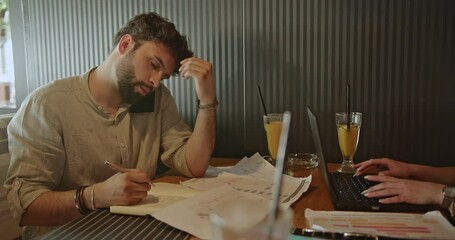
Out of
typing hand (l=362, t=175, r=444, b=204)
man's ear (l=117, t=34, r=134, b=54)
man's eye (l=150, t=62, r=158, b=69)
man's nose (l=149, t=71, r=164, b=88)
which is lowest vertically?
typing hand (l=362, t=175, r=444, b=204)

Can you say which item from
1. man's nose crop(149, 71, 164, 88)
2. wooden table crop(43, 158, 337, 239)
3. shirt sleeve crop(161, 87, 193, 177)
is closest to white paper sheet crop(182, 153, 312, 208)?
wooden table crop(43, 158, 337, 239)

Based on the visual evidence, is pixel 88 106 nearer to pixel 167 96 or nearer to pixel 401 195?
pixel 167 96

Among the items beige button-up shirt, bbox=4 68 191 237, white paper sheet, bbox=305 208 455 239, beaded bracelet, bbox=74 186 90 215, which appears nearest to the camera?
white paper sheet, bbox=305 208 455 239

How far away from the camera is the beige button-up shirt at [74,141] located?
49.0 inches

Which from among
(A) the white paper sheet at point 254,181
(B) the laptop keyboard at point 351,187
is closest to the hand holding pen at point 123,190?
(A) the white paper sheet at point 254,181

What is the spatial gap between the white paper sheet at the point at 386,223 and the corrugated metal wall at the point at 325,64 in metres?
0.74

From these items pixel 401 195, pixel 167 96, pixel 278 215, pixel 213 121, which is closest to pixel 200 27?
pixel 167 96

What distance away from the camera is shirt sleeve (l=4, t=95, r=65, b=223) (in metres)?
1.21

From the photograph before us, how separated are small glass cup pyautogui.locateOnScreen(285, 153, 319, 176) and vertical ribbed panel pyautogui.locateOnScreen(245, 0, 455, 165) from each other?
8 cm

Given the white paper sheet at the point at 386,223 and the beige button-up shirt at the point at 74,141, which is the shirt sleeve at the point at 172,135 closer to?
the beige button-up shirt at the point at 74,141

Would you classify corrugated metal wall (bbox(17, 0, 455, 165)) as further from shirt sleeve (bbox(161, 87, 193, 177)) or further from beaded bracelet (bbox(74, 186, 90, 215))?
beaded bracelet (bbox(74, 186, 90, 215))

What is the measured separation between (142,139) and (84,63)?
681mm

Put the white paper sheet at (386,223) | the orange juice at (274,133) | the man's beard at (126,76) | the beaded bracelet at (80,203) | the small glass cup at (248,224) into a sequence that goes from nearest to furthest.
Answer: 1. the small glass cup at (248,224)
2. the white paper sheet at (386,223)
3. the beaded bracelet at (80,203)
4. the man's beard at (126,76)
5. the orange juice at (274,133)

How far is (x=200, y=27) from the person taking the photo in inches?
71.4
